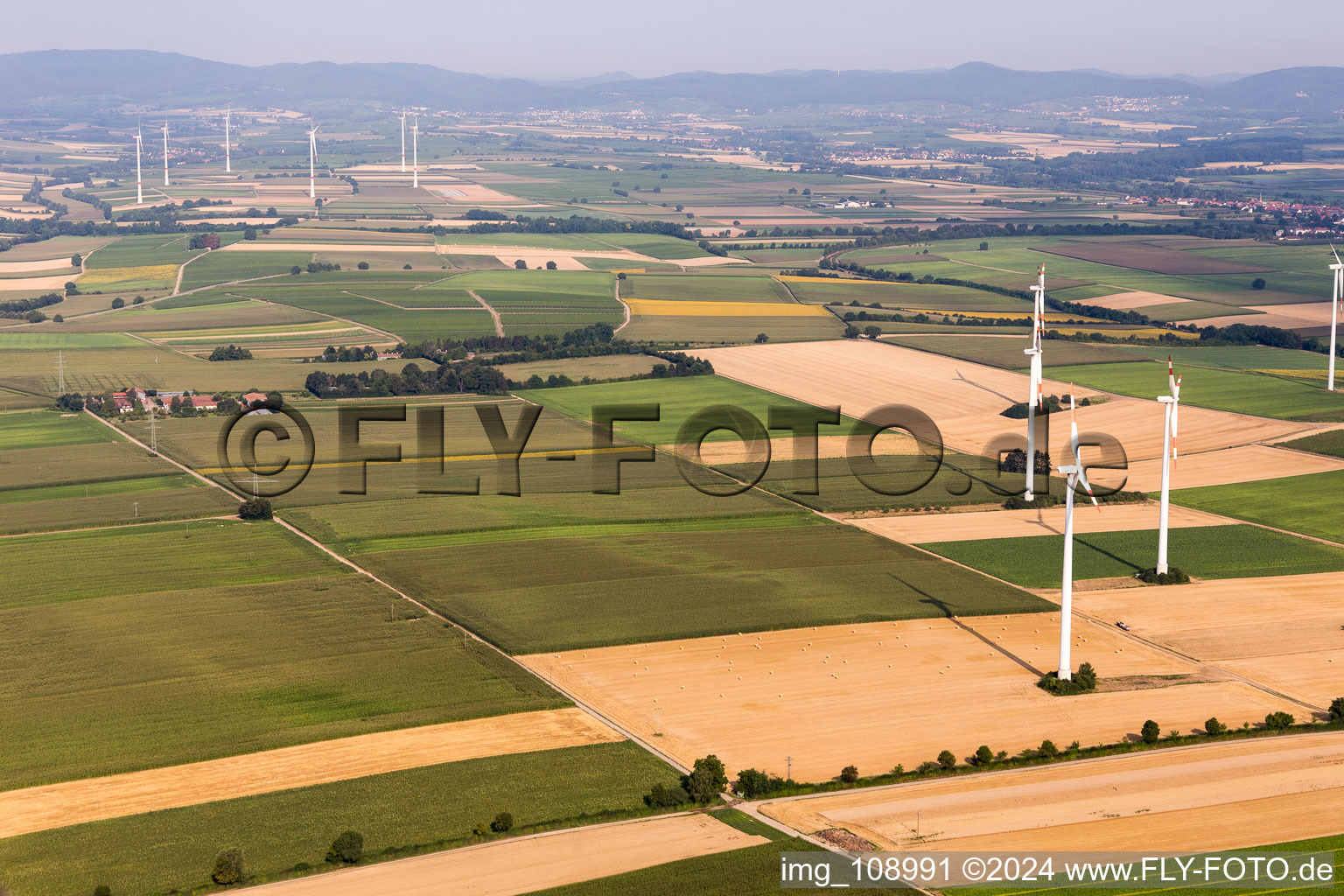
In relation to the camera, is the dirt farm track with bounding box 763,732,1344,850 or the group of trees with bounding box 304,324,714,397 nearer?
the dirt farm track with bounding box 763,732,1344,850

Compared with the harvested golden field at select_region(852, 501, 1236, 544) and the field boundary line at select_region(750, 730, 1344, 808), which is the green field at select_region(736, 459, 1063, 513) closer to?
the harvested golden field at select_region(852, 501, 1236, 544)

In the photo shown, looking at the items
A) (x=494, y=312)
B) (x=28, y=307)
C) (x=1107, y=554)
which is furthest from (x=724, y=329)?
(x=28, y=307)

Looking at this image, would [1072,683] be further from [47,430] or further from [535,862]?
[47,430]

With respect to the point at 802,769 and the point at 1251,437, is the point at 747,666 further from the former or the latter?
the point at 1251,437

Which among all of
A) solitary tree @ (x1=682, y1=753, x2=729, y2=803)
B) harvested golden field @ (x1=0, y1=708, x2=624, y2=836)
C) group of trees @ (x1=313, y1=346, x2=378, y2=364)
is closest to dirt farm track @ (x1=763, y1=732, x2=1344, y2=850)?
solitary tree @ (x1=682, y1=753, x2=729, y2=803)

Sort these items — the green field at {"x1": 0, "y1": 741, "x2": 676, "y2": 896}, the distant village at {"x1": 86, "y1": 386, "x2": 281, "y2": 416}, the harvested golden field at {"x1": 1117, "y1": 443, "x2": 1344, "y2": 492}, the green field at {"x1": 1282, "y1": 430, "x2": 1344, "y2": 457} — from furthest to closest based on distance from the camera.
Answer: the distant village at {"x1": 86, "y1": 386, "x2": 281, "y2": 416}, the green field at {"x1": 1282, "y1": 430, "x2": 1344, "y2": 457}, the harvested golden field at {"x1": 1117, "y1": 443, "x2": 1344, "y2": 492}, the green field at {"x1": 0, "y1": 741, "x2": 676, "y2": 896}
